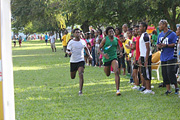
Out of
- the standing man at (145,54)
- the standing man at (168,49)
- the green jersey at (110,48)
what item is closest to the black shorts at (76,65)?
the green jersey at (110,48)

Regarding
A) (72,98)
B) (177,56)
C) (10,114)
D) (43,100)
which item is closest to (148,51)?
(177,56)

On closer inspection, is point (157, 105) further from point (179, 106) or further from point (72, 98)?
point (72, 98)

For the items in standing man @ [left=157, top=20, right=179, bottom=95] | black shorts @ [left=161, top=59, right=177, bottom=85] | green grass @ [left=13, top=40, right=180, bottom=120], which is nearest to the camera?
green grass @ [left=13, top=40, right=180, bottom=120]

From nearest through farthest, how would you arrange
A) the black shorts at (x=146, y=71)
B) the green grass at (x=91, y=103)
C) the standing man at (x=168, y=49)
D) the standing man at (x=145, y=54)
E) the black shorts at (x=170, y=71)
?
the green grass at (x=91, y=103)
the standing man at (x=168, y=49)
the black shorts at (x=170, y=71)
the standing man at (x=145, y=54)
the black shorts at (x=146, y=71)

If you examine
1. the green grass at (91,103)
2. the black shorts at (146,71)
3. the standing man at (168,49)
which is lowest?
the green grass at (91,103)

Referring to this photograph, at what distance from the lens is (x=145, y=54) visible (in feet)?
35.4

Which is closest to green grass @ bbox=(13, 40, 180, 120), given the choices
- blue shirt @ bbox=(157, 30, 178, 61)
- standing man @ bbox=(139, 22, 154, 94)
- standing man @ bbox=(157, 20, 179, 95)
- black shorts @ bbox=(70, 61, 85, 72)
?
standing man @ bbox=(139, 22, 154, 94)

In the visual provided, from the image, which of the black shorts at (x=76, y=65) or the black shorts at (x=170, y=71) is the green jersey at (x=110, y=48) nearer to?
the black shorts at (x=76, y=65)

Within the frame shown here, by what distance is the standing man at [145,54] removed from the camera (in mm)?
10672

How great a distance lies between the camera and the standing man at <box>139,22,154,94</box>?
420 inches

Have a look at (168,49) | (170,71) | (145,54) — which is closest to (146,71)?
(145,54)

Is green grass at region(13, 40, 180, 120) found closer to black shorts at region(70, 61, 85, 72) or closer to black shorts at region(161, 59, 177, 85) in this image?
black shorts at region(161, 59, 177, 85)

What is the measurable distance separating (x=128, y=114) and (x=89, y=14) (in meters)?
16.7

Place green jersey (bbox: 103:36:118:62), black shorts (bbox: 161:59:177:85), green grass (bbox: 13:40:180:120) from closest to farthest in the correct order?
1. green grass (bbox: 13:40:180:120)
2. black shorts (bbox: 161:59:177:85)
3. green jersey (bbox: 103:36:118:62)
